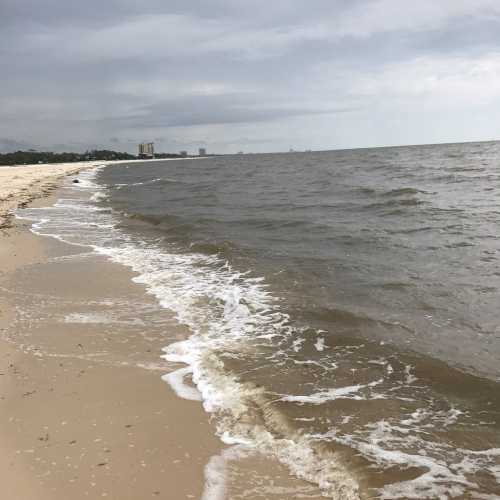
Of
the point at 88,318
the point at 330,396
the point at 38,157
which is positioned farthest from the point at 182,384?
the point at 38,157

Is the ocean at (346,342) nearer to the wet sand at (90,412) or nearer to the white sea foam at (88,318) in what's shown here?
the wet sand at (90,412)

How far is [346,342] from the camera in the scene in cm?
632

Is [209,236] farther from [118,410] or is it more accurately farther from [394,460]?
[394,460]

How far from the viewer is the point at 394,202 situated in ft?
65.3

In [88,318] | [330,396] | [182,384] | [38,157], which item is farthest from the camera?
[38,157]

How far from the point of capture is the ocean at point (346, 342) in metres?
3.90

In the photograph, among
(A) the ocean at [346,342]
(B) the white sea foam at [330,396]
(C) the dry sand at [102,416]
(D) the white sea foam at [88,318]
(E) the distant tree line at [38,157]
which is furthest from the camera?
(E) the distant tree line at [38,157]

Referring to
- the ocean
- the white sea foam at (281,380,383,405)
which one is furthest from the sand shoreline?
the white sea foam at (281,380,383,405)

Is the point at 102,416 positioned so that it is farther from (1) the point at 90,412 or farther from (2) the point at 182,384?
(2) the point at 182,384

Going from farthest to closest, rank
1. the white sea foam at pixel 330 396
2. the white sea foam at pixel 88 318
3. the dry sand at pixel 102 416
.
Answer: the white sea foam at pixel 88 318 → the white sea foam at pixel 330 396 → the dry sand at pixel 102 416

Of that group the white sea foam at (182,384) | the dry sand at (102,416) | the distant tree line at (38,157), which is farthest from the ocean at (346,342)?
the distant tree line at (38,157)

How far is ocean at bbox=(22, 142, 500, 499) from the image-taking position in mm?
3904

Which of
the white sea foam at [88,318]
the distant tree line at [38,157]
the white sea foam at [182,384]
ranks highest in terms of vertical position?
the distant tree line at [38,157]

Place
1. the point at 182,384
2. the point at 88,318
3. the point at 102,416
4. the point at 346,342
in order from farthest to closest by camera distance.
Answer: the point at 88,318
the point at 346,342
the point at 182,384
the point at 102,416
